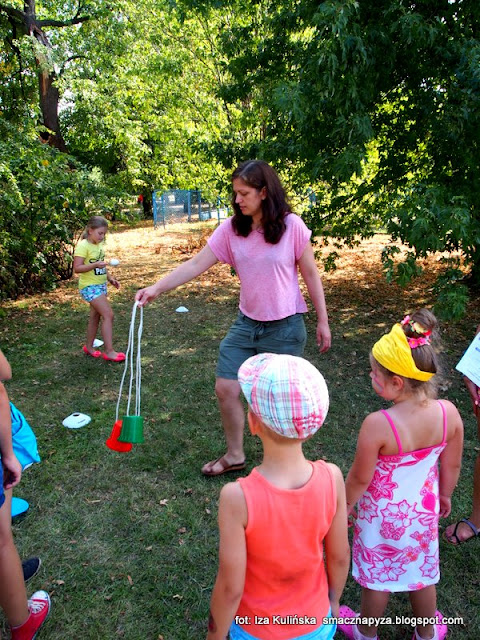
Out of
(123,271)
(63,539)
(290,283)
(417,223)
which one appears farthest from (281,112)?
(123,271)

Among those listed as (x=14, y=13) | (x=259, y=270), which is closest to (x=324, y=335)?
(x=259, y=270)

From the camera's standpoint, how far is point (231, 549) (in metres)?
1.30

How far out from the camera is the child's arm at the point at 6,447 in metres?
1.79

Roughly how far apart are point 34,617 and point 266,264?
7.01 ft

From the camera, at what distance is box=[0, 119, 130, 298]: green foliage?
705cm

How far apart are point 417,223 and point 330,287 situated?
15.2 feet

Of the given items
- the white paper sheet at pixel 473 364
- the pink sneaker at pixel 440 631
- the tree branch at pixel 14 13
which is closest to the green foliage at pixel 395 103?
the white paper sheet at pixel 473 364

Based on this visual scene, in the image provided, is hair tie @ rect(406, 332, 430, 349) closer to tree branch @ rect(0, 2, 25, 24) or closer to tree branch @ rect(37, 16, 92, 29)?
tree branch @ rect(0, 2, 25, 24)

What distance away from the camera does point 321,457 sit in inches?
139

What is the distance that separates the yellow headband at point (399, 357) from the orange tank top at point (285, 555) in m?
0.53

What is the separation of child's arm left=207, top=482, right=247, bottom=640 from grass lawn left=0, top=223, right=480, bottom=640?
111cm

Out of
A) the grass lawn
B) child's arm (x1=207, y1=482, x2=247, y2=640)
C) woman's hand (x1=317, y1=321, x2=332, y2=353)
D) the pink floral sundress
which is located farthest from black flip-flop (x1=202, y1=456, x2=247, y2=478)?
child's arm (x1=207, y1=482, x2=247, y2=640)

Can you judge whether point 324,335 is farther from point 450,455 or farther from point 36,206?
point 36,206

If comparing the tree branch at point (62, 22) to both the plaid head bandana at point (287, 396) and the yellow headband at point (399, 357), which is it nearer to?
the yellow headband at point (399, 357)
